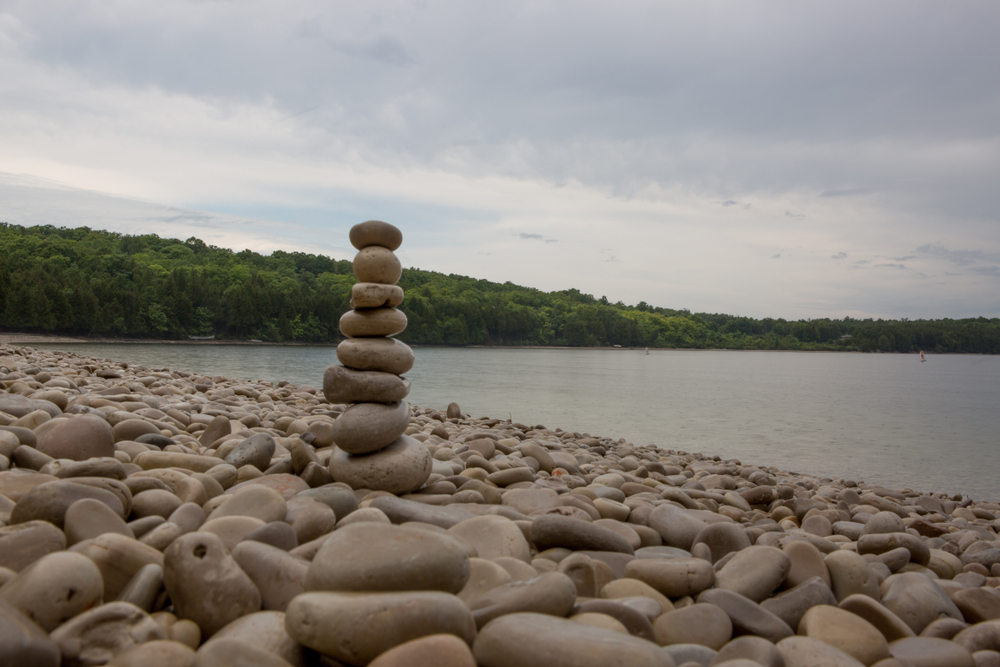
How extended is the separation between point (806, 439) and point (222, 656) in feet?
64.2

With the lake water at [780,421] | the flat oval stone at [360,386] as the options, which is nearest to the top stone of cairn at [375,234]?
the flat oval stone at [360,386]

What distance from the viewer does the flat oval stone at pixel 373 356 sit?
480 centimetres

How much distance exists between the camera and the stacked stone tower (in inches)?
176

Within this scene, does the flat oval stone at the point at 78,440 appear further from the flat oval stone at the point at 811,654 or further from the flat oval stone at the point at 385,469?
the flat oval stone at the point at 811,654

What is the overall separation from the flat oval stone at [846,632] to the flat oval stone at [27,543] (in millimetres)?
3191

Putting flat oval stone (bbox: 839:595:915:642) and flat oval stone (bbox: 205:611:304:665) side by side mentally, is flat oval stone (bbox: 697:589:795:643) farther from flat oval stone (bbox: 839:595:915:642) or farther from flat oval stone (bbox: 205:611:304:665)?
flat oval stone (bbox: 205:611:304:665)

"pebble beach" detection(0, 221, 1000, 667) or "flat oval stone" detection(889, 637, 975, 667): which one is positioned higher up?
"pebble beach" detection(0, 221, 1000, 667)

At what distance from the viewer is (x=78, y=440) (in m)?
4.16

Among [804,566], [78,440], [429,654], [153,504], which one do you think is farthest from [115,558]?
[804,566]

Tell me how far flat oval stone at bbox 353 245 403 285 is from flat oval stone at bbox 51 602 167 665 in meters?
3.22

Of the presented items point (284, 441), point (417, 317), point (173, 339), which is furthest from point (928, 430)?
point (173, 339)

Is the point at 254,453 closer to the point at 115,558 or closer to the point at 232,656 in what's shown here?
the point at 115,558

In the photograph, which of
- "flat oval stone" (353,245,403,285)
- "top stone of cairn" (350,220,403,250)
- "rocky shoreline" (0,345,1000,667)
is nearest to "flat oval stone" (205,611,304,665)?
"rocky shoreline" (0,345,1000,667)

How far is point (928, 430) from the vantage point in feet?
71.9
